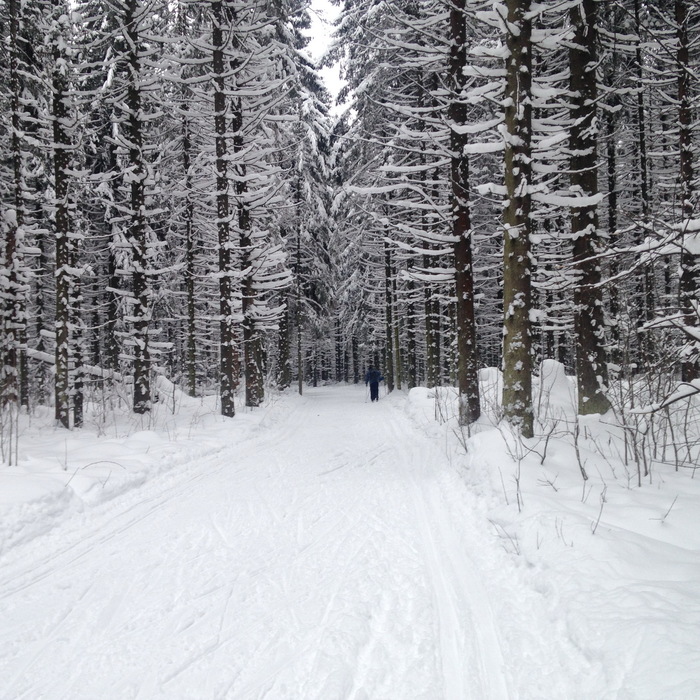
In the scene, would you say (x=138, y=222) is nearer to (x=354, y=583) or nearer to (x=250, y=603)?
(x=250, y=603)

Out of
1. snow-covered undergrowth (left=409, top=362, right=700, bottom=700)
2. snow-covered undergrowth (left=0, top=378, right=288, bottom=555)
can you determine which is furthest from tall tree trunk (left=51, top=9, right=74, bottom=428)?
snow-covered undergrowth (left=409, top=362, right=700, bottom=700)

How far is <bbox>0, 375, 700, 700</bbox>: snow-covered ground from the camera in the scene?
8.59 feet

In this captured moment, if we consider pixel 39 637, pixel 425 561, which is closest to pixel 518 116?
pixel 425 561

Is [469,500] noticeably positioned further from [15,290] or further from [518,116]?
[15,290]

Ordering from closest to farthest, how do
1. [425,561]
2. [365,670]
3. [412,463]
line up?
1. [365,670]
2. [425,561]
3. [412,463]

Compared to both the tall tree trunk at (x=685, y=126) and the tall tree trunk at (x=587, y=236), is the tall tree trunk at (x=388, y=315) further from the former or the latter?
the tall tree trunk at (x=587, y=236)

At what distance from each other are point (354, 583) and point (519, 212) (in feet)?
19.4

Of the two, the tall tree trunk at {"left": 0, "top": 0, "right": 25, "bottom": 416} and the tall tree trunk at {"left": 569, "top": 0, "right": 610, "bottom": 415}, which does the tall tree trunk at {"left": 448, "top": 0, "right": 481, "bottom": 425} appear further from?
the tall tree trunk at {"left": 0, "top": 0, "right": 25, "bottom": 416}

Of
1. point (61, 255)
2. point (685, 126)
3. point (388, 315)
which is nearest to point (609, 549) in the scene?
point (685, 126)

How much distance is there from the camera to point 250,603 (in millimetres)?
3504

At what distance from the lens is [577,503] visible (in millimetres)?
4695

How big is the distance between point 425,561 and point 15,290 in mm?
15030

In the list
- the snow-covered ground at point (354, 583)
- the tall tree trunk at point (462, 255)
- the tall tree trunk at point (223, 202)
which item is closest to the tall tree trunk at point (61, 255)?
the tall tree trunk at point (223, 202)

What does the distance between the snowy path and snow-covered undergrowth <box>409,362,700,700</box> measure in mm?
574
